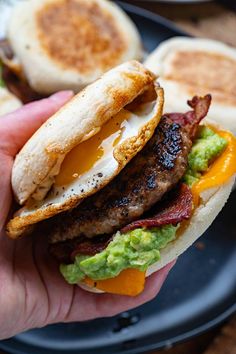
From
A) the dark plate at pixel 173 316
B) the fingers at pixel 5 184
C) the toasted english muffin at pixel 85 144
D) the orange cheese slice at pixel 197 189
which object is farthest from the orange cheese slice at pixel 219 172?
the dark plate at pixel 173 316

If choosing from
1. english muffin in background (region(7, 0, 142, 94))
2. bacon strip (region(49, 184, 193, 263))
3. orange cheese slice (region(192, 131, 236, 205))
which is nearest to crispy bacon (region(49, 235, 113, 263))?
bacon strip (region(49, 184, 193, 263))

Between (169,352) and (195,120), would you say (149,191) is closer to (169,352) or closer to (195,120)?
(195,120)

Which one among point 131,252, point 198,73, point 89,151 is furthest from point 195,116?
point 198,73

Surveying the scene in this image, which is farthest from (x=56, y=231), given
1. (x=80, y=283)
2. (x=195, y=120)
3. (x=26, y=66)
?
(x=26, y=66)

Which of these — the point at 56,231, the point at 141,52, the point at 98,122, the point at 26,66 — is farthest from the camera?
the point at 141,52

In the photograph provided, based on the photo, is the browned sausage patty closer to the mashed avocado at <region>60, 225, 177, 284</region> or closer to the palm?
the mashed avocado at <region>60, 225, 177, 284</region>

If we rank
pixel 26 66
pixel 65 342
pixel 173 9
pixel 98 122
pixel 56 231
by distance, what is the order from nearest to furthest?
→ 1. pixel 98 122
2. pixel 56 231
3. pixel 65 342
4. pixel 26 66
5. pixel 173 9
